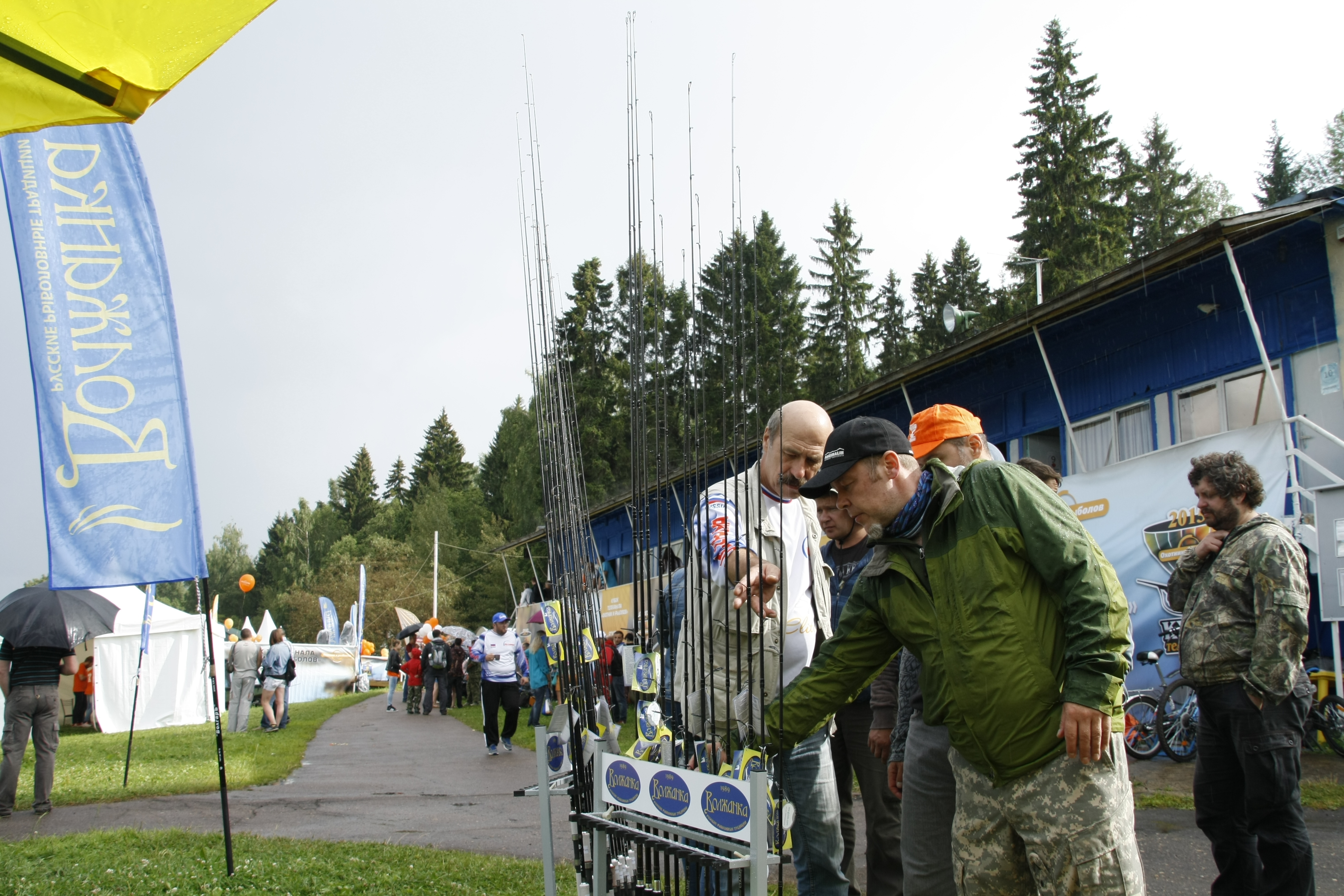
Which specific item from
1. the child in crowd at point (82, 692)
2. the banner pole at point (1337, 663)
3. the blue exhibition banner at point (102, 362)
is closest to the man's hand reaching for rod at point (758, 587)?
the blue exhibition banner at point (102, 362)

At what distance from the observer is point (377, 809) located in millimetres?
8320

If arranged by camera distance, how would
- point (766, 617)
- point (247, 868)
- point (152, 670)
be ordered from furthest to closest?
point (152, 670)
point (247, 868)
point (766, 617)

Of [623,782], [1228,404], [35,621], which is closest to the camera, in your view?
[623,782]

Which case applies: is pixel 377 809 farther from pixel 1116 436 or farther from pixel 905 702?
pixel 1116 436

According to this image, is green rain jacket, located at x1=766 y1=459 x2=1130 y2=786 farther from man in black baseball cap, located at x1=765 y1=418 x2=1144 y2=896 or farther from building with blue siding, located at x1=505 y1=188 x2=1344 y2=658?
building with blue siding, located at x1=505 y1=188 x2=1344 y2=658

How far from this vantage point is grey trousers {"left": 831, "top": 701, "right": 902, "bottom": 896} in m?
4.02

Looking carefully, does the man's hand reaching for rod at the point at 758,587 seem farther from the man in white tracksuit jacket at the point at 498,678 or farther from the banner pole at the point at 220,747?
the man in white tracksuit jacket at the point at 498,678

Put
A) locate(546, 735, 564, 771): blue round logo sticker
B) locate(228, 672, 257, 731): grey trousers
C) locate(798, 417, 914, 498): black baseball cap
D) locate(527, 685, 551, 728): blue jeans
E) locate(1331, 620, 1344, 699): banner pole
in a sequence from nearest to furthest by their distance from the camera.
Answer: locate(798, 417, 914, 498): black baseball cap, locate(546, 735, 564, 771): blue round logo sticker, locate(1331, 620, 1344, 699): banner pole, locate(527, 685, 551, 728): blue jeans, locate(228, 672, 257, 731): grey trousers

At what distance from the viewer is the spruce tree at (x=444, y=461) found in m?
97.6

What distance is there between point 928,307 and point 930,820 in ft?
155

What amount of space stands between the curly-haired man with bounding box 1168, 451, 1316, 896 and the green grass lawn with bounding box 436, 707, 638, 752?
13.7 ft

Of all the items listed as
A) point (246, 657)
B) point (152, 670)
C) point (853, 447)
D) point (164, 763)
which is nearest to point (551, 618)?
point (853, 447)

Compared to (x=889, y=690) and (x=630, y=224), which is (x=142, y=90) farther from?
(x=889, y=690)

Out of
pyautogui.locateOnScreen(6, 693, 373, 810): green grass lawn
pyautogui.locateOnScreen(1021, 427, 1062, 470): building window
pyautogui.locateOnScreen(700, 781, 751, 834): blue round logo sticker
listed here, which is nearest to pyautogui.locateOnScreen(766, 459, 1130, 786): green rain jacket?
pyautogui.locateOnScreen(700, 781, 751, 834): blue round logo sticker
